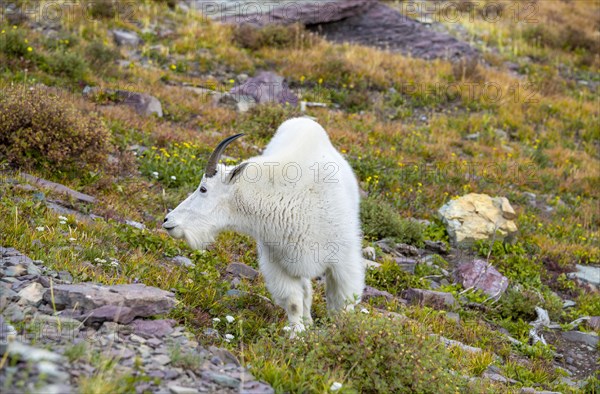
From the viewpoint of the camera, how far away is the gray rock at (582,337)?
758cm

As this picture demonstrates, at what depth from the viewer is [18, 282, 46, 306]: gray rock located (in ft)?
Result: 16.0

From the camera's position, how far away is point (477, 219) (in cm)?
979

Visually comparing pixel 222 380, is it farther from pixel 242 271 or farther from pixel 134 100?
pixel 134 100

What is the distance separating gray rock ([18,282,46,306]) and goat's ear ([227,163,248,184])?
1.92 meters

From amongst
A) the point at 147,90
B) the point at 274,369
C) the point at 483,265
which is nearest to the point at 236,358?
the point at 274,369

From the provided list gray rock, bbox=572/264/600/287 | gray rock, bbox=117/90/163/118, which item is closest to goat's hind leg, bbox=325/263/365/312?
gray rock, bbox=572/264/600/287

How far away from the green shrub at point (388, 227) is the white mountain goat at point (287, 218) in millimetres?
3130

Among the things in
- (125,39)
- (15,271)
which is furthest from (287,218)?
(125,39)

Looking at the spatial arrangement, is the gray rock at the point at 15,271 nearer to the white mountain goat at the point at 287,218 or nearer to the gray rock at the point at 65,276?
the gray rock at the point at 65,276

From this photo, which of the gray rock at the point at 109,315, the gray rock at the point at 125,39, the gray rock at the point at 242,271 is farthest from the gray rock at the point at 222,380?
the gray rock at the point at 125,39

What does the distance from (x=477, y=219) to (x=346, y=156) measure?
2.86m

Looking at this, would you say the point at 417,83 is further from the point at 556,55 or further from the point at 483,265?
the point at 483,265

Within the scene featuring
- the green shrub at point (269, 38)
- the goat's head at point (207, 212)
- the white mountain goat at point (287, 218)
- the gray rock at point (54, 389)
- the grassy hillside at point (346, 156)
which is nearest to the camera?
the gray rock at point (54, 389)

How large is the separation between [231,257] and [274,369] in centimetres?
337
